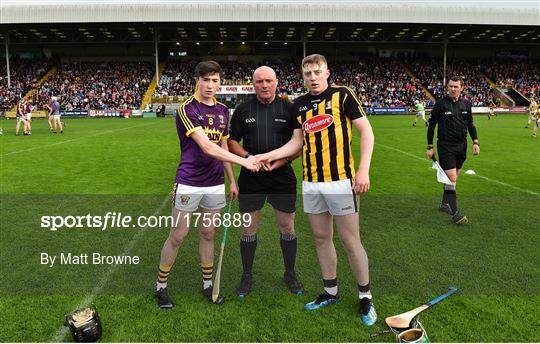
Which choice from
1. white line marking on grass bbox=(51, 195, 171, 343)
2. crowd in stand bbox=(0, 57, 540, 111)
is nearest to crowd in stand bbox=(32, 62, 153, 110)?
crowd in stand bbox=(0, 57, 540, 111)

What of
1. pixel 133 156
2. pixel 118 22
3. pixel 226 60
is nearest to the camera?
pixel 133 156

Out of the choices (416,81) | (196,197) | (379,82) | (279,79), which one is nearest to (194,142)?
(196,197)

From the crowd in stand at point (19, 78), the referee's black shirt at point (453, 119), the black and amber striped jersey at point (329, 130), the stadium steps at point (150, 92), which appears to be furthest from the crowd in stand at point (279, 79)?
the black and amber striped jersey at point (329, 130)

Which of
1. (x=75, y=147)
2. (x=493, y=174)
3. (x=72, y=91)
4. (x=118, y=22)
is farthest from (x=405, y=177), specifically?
(x=72, y=91)

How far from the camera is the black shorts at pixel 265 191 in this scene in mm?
4250

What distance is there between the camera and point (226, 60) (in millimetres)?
51188

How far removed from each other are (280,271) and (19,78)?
51.0 meters

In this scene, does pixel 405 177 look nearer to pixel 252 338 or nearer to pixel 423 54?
pixel 252 338

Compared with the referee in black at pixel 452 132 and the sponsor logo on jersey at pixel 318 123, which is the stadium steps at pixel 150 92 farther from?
the sponsor logo on jersey at pixel 318 123

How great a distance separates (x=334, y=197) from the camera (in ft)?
12.1

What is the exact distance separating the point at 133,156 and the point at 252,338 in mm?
11113

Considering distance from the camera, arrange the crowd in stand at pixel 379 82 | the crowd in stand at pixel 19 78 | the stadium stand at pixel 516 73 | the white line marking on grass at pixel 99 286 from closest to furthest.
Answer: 1. the white line marking on grass at pixel 99 286
2. the crowd in stand at pixel 19 78
3. the crowd in stand at pixel 379 82
4. the stadium stand at pixel 516 73

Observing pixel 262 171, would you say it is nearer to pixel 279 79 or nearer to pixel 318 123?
pixel 318 123

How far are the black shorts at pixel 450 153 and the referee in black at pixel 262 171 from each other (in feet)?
11.8
